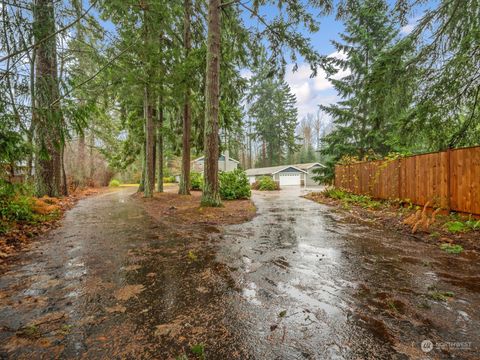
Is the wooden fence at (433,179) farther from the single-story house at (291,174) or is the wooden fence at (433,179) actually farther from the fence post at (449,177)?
the single-story house at (291,174)

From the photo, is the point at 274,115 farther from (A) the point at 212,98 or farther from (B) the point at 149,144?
(A) the point at 212,98

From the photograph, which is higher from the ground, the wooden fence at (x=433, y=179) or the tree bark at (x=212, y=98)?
the tree bark at (x=212, y=98)

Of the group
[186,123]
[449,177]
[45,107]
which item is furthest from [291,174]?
[45,107]

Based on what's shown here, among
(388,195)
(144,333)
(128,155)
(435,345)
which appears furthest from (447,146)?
(128,155)

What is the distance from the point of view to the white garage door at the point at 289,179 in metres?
32.1

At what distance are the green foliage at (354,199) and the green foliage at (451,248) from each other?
4.34m

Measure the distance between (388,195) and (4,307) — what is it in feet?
32.4

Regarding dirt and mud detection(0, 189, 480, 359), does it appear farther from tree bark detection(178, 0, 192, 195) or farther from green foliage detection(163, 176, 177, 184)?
green foliage detection(163, 176, 177, 184)

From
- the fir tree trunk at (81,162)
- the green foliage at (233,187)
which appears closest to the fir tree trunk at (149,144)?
the green foliage at (233,187)

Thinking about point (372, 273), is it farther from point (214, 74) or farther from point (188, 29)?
point (188, 29)

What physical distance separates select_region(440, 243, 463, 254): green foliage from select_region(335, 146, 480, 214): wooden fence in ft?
5.94

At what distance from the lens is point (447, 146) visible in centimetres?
614

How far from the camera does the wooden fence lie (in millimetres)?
5152

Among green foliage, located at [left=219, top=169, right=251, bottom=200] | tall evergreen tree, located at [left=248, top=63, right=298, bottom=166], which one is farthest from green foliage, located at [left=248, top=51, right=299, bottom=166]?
green foliage, located at [left=219, top=169, right=251, bottom=200]
